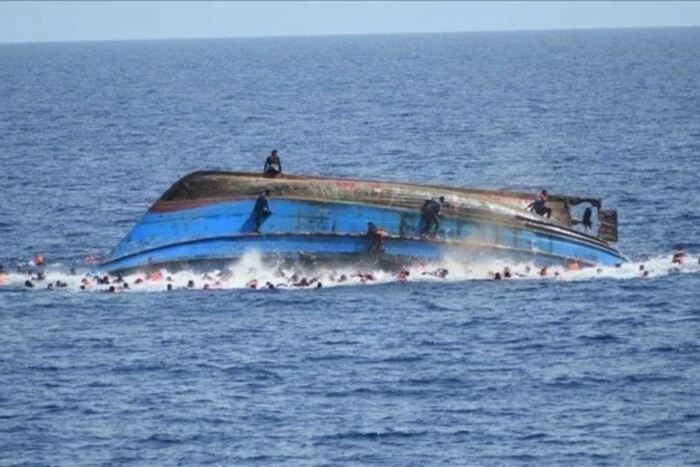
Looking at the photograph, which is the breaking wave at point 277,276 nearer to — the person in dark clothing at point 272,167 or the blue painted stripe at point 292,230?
the blue painted stripe at point 292,230

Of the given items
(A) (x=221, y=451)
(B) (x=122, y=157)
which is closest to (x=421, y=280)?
(A) (x=221, y=451)

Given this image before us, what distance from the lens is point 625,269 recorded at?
3204 inches

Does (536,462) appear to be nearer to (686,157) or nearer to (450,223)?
(450,223)

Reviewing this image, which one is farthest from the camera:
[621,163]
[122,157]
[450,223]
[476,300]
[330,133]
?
[330,133]

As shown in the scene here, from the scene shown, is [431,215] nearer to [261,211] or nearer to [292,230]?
[292,230]

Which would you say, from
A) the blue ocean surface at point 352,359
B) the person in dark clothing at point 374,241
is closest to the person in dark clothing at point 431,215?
the blue ocean surface at point 352,359

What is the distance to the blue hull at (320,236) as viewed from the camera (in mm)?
77812

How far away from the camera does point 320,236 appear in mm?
77750

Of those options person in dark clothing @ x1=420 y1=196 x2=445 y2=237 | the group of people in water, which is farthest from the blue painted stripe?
the group of people in water

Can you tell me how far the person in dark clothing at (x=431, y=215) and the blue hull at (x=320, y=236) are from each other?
1.10 ft

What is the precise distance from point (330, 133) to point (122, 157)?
31.6m

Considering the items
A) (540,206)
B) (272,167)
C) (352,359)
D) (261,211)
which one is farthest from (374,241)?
(352,359)

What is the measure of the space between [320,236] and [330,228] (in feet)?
2.66

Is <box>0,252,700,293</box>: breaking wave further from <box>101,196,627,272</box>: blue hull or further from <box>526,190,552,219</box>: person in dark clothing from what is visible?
<box>526,190,552,219</box>: person in dark clothing
